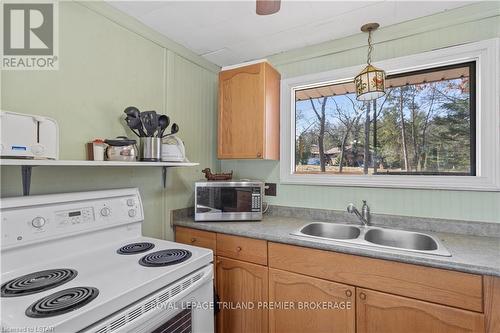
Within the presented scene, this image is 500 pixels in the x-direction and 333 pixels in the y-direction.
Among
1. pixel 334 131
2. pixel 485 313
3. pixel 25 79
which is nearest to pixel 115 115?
pixel 25 79

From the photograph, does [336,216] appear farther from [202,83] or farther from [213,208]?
[202,83]

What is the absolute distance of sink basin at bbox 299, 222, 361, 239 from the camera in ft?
5.60

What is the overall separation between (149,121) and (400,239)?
68.9 inches

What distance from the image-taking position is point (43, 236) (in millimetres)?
1092

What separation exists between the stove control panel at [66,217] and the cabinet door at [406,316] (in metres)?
1.33

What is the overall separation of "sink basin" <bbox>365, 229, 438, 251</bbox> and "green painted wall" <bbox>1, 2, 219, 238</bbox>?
1.41 m

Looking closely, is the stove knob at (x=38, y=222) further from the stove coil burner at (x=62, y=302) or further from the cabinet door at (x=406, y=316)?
the cabinet door at (x=406, y=316)

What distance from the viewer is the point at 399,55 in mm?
1704

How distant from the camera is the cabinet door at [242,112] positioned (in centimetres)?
189

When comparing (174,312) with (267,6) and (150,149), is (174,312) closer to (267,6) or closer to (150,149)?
(150,149)

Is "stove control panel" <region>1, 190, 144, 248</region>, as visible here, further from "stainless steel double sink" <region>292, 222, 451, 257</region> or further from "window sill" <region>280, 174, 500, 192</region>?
"window sill" <region>280, 174, 500, 192</region>

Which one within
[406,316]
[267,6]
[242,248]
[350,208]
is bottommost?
[406,316]

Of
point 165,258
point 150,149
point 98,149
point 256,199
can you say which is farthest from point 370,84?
point 98,149

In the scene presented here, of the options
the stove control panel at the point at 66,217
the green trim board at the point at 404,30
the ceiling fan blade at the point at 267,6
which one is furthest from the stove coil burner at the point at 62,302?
the green trim board at the point at 404,30
